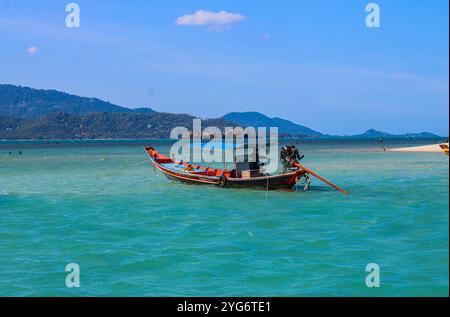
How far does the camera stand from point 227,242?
1661 centimetres

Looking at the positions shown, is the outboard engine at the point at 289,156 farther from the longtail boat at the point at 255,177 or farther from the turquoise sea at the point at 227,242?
the turquoise sea at the point at 227,242

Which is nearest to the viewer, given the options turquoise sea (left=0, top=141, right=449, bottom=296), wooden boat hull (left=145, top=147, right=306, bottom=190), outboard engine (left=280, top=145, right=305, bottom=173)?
turquoise sea (left=0, top=141, right=449, bottom=296)

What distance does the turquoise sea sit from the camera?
1231cm

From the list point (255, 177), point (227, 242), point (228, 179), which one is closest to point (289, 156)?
point (255, 177)

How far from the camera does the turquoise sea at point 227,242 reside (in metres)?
12.3

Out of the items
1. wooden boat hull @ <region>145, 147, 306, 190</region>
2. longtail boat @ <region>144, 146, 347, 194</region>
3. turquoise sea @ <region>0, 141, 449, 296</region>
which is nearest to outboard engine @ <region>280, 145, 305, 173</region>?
longtail boat @ <region>144, 146, 347, 194</region>

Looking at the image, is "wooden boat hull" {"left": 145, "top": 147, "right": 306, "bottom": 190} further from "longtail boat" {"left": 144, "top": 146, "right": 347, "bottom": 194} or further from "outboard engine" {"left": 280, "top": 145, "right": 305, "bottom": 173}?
"outboard engine" {"left": 280, "top": 145, "right": 305, "bottom": 173}

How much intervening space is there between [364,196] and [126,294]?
18.3 meters

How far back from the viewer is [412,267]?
13406 mm

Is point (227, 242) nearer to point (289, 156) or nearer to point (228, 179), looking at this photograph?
point (289, 156)

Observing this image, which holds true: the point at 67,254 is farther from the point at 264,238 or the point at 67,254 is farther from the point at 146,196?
the point at 146,196

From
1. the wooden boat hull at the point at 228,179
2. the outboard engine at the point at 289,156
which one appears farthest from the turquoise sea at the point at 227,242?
the outboard engine at the point at 289,156
